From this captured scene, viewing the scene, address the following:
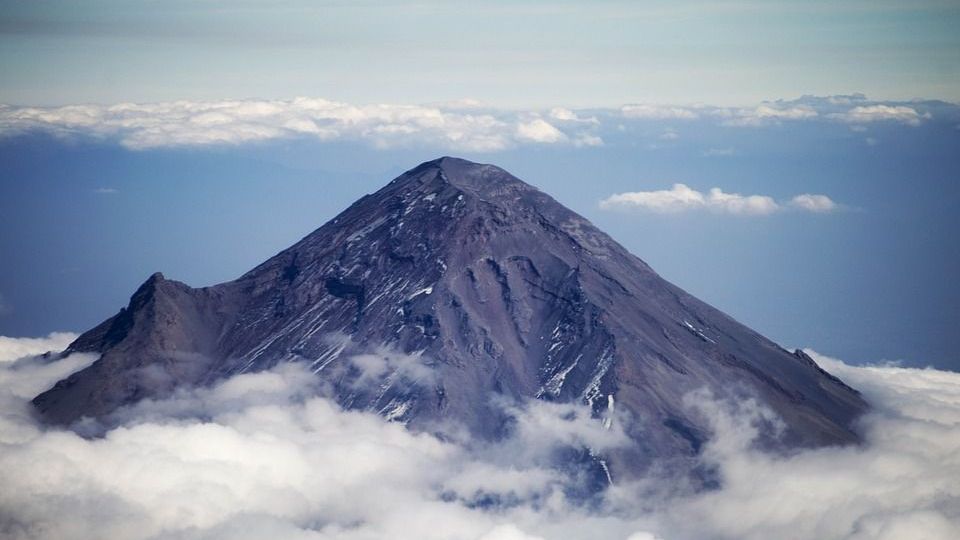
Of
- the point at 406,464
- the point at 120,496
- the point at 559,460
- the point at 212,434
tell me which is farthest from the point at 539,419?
the point at 120,496

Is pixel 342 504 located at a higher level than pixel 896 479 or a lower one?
lower

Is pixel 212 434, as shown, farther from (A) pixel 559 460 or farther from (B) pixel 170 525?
(A) pixel 559 460

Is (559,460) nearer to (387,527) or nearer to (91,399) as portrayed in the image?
(387,527)

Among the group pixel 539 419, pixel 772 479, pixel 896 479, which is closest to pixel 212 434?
pixel 539 419

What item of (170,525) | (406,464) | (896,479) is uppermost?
(896,479)

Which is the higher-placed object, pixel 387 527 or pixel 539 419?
pixel 539 419

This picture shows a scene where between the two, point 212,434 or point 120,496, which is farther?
point 212,434

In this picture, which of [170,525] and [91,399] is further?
[91,399]
